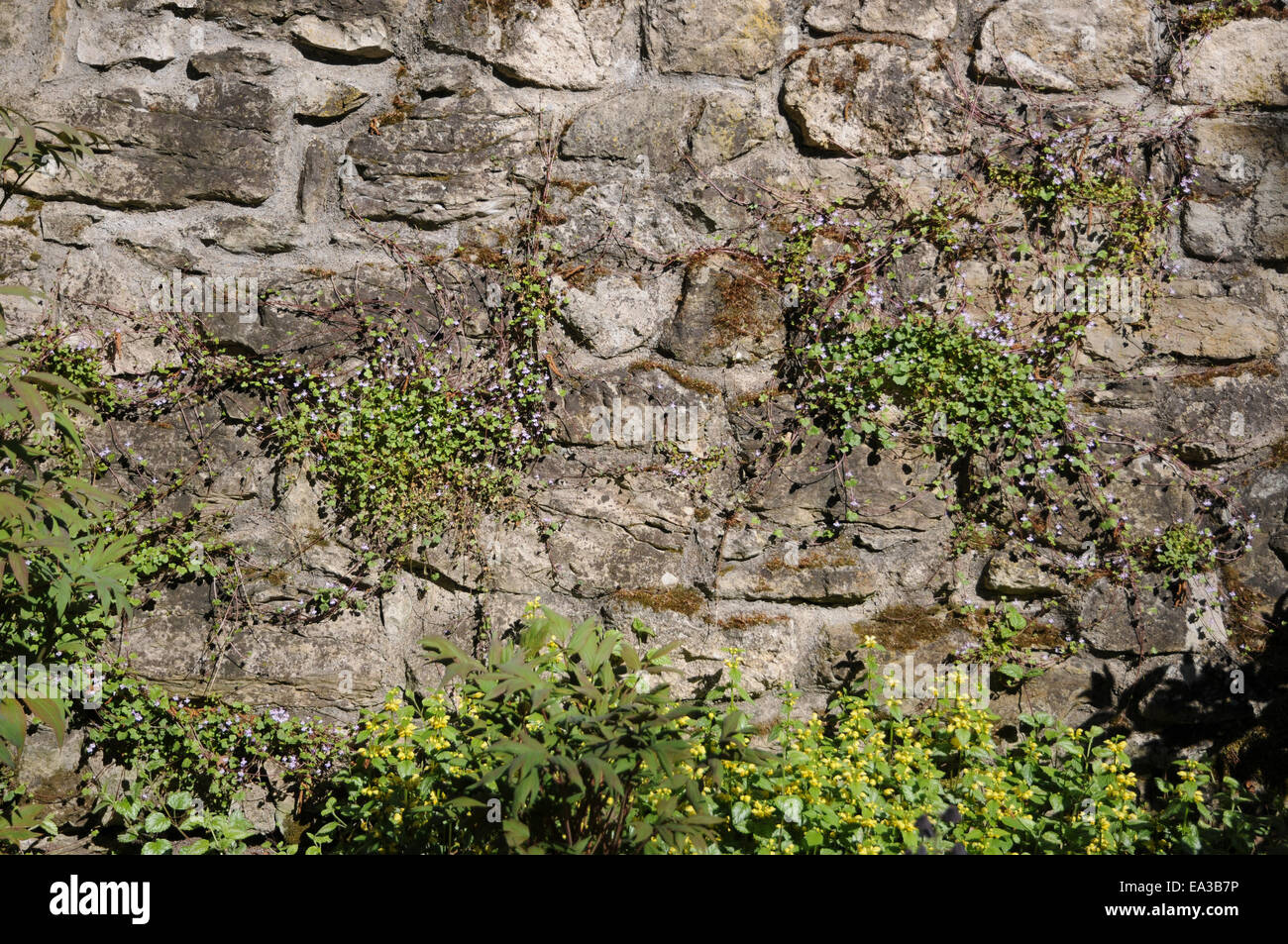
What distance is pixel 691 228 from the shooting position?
10.1 feet

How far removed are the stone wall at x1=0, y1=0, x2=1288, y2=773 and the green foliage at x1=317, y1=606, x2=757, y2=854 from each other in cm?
45

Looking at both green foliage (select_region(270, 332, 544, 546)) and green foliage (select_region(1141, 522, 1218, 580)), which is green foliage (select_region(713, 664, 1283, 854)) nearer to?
green foliage (select_region(1141, 522, 1218, 580))

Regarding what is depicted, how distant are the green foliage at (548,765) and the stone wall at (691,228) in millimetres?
452

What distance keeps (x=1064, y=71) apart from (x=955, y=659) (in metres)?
1.96

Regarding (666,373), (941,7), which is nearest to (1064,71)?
(941,7)

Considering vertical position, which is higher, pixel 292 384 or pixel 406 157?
pixel 406 157

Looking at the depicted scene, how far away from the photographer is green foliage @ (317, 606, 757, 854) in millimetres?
1947

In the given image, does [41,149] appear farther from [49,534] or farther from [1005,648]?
[1005,648]

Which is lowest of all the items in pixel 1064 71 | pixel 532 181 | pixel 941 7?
pixel 532 181

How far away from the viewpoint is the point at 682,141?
10.1ft

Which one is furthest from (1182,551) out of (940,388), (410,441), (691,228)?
(410,441)

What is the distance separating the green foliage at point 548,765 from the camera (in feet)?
6.39

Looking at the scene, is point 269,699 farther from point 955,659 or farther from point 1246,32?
point 1246,32

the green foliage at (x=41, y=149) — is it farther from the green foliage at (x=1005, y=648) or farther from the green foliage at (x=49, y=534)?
the green foliage at (x=1005, y=648)
